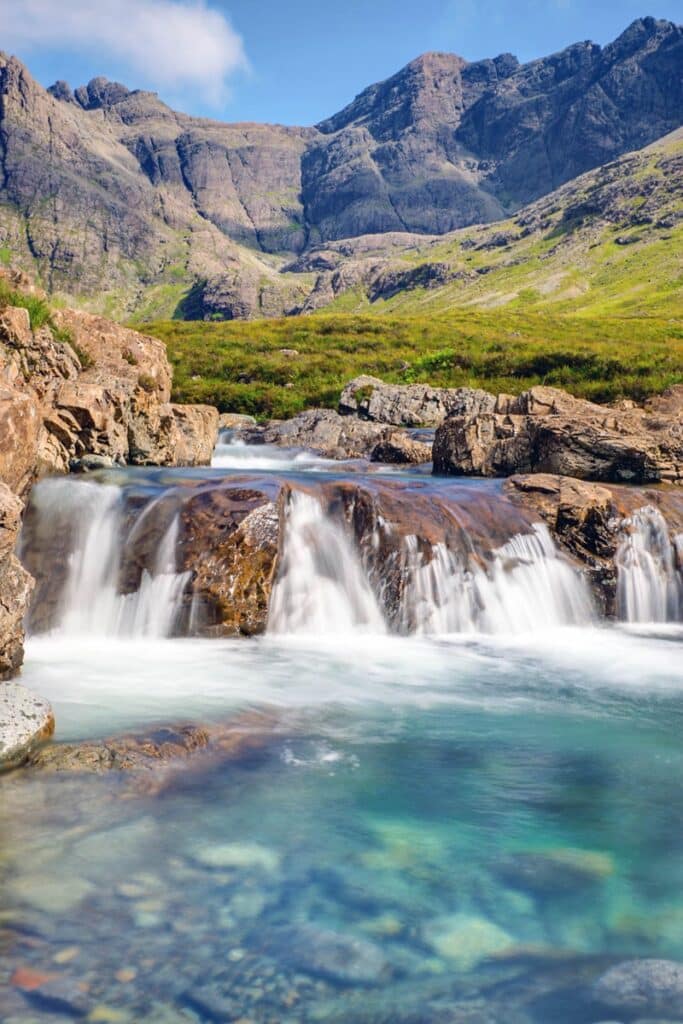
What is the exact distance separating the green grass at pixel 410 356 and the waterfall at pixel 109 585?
28.4 metres

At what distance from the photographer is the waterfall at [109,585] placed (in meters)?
13.6

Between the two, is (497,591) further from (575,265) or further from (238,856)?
(575,265)

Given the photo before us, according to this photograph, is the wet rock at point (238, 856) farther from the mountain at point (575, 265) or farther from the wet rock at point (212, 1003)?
the mountain at point (575, 265)

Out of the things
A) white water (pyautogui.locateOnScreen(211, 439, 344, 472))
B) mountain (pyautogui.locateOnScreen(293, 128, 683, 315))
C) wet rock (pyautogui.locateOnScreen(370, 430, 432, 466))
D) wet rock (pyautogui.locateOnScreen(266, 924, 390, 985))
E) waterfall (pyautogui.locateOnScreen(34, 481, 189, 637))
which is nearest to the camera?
wet rock (pyautogui.locateOnScreen(266, 924, 390, 985))

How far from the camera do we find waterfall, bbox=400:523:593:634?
15.2 m

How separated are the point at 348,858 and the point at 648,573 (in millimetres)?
12750

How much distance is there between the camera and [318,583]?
585 inches

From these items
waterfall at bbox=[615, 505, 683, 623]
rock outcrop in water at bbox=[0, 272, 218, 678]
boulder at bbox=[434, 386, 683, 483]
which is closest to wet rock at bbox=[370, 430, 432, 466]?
boulder at bbox=[434, 386, 683, 483]

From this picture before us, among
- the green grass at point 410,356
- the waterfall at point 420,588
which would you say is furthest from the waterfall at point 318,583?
the green grass at point 410,356

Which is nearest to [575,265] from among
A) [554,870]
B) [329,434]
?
[329,434]

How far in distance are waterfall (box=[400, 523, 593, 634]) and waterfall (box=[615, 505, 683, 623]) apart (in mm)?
962

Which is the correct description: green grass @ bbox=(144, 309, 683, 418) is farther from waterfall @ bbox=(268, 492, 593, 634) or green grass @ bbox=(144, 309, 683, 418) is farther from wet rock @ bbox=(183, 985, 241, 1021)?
wet rock @ bbox=(183, 985, 241, 1021)

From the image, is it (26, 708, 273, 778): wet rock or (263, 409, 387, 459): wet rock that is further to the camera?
(263, 409, 387, 459): wet rock

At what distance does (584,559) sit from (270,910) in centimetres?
1310
